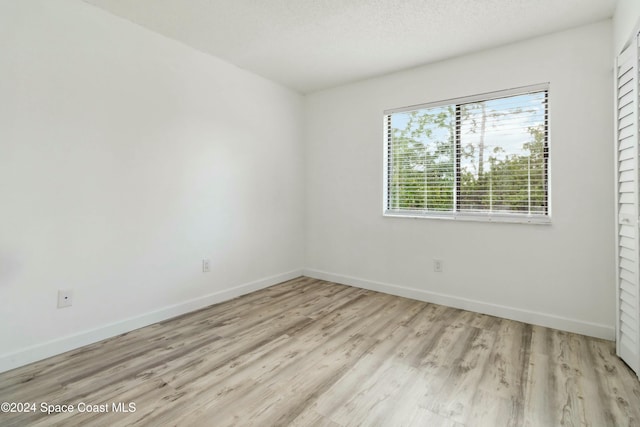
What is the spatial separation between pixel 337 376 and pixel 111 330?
1.78 metres

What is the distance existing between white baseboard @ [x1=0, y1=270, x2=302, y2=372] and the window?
2.05 metres

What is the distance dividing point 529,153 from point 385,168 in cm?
139

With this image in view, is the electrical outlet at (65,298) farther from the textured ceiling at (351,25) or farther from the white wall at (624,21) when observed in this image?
the white wall at (624,21)

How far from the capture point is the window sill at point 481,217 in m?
2.70

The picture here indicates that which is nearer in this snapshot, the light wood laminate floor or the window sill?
the light wood laminate floor

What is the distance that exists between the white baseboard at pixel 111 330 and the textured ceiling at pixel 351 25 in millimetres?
2382

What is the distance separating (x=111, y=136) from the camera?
2.40 m

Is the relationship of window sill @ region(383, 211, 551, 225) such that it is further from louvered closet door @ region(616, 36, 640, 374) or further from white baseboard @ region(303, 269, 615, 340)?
white baseboard @ region(303, 269, 615, 340)

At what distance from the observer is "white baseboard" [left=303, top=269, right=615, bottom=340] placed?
2.47 metres

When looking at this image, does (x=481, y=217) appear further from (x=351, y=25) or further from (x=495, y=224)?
(x=351, y=25)

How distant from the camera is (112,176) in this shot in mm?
2408

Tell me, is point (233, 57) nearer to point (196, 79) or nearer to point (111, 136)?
point (196, 79)

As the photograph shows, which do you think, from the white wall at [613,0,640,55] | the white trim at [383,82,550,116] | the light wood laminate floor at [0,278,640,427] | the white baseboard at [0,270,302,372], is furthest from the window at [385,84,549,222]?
the white baseboard at [0,270,302,372]

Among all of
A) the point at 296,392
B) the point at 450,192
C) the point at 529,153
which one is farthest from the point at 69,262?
the point at 529,153
